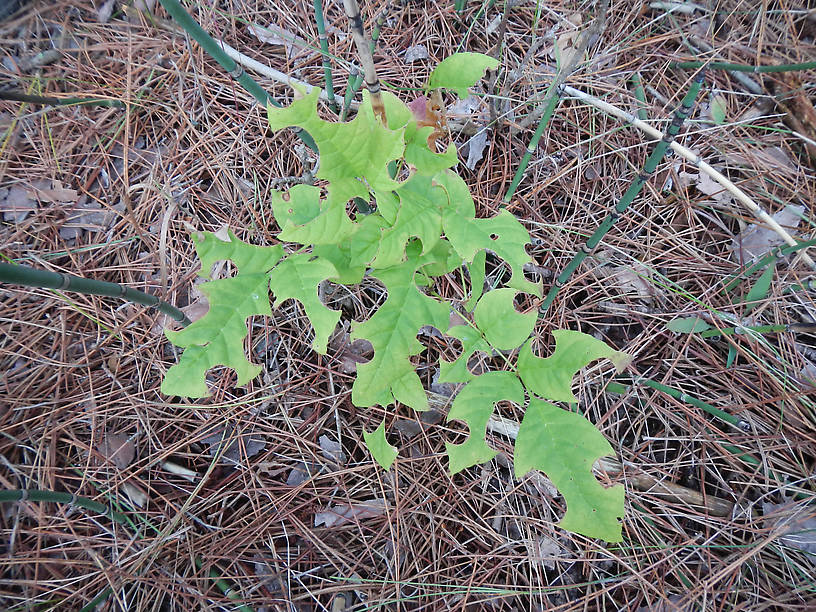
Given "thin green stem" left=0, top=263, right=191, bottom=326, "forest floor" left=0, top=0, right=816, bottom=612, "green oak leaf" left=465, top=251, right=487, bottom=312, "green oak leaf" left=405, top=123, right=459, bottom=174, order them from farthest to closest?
"forest floor" left=0, top=0, right=816, bottom=612, "green oak leaf" left=465, top=251, right=487, bottom=312, "green oak leaf" left=405, top=123, right=459, bottom=174, "thin green stem" left=0, top=263, right=191, bottom=326

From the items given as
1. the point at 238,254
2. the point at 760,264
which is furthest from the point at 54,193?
the point at 760,264

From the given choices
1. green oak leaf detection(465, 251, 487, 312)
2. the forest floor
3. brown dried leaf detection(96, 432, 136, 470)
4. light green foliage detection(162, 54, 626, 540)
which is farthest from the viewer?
brown dried leaf detection(96, 432, 136, 470)

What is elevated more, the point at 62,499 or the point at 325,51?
the point at 325,51

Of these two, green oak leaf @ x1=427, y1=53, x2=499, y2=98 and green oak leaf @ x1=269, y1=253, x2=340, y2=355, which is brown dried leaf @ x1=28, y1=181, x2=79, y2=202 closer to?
green oak leaf @ x1=269, y1=253, x2=340, y2=355

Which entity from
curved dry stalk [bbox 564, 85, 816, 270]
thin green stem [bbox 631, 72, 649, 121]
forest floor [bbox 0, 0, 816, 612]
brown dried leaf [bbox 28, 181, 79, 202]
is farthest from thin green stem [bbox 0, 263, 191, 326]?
thin green stem [bbox 631, 72, 649, 121]

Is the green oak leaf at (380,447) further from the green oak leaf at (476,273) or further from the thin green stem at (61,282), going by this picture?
the thin green stem at (61,282)

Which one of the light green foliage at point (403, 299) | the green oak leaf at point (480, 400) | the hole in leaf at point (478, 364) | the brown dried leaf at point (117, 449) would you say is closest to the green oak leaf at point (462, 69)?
the light green foliage at point (403, 299)

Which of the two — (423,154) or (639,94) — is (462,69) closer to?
(423,154)
